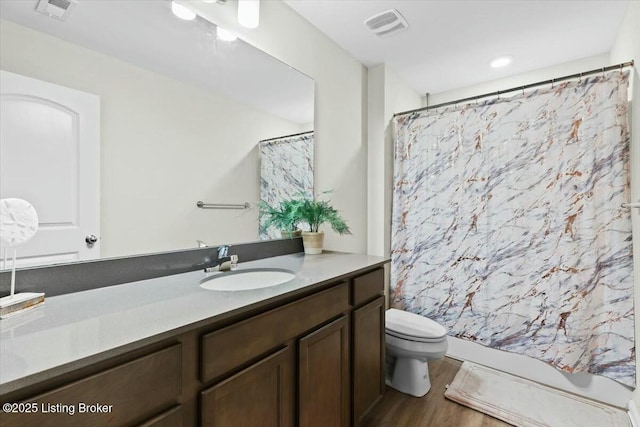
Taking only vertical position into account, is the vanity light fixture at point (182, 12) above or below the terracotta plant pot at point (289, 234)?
above

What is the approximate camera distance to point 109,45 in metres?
1.13

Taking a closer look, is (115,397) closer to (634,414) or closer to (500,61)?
(634,414)

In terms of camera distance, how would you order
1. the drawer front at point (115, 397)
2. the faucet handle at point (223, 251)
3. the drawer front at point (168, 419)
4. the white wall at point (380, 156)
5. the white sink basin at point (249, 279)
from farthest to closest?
the white wall at point (380, 156)
the faucet handle at point (223, 251)
the white sink basin at point (249, 279)
the drawer front at point (168, 419)
the drawer front at point (115, 397)

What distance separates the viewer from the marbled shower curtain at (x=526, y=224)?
5.77 feet

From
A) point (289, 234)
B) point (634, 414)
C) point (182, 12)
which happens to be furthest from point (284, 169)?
point (634, 414)

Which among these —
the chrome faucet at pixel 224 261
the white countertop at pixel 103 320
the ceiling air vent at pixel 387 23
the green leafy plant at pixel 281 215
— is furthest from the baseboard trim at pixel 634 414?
the ceiling air vent at pixel 387 23

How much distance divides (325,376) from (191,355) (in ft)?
2.22

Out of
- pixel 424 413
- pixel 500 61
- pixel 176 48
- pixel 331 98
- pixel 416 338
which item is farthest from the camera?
pixel 500 61

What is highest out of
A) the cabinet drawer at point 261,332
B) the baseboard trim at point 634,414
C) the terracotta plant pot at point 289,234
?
the terracotta plant pot at point 289,234

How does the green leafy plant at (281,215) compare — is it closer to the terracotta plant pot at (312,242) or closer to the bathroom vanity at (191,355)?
the terracotta plant pot at (312,242)

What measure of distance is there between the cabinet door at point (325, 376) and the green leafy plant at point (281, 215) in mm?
724

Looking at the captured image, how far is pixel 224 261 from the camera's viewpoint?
1.46 m

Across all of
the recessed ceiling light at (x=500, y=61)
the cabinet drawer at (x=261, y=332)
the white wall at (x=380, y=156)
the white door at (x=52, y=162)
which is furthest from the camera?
the white wall at (x=380, y=156)

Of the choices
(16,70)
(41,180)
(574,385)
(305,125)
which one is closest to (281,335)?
(41,180)
